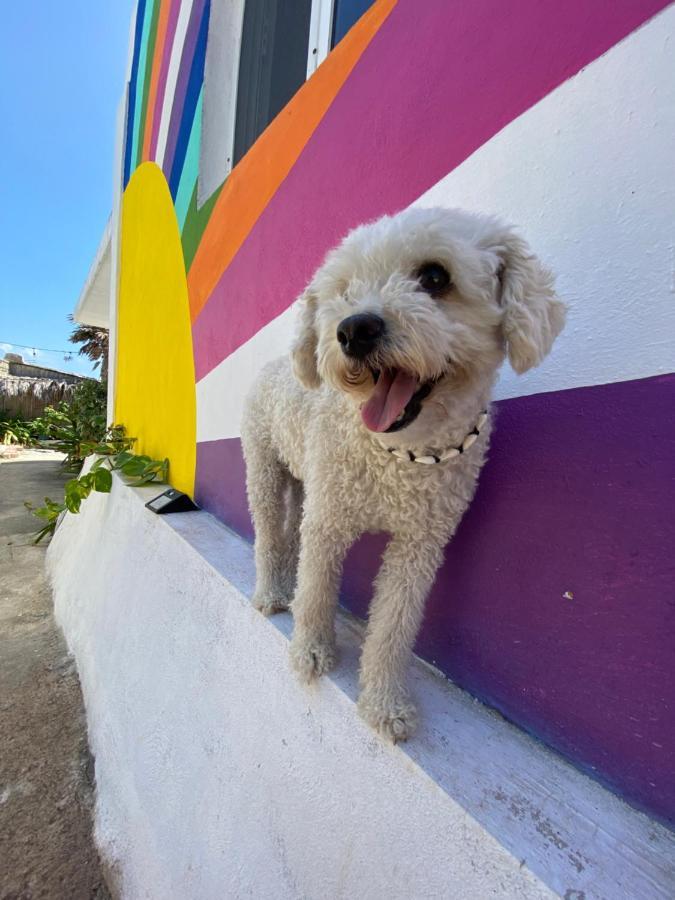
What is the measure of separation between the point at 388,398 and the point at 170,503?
2401 millimetres

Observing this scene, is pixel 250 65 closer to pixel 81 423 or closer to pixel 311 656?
pixel 311 656

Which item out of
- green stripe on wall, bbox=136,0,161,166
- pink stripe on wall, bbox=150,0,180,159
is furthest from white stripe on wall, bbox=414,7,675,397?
green stripe on wall, bbox=136,0,161,166

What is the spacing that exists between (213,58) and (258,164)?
1268 millimetres

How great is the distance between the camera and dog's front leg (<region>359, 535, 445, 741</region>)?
108cm

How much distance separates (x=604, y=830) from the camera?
0.82 meters

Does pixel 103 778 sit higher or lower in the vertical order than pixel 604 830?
lower

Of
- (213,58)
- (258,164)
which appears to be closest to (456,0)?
(258,164)

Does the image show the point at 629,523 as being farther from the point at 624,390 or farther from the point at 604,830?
the point at 604,830

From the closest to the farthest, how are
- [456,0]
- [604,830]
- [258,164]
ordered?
[604,830]
[456,0]
[258,164]

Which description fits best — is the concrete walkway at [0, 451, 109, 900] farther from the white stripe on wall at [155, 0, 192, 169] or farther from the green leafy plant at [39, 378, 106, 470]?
the green leafy plant at [39, 378, 106, 470]

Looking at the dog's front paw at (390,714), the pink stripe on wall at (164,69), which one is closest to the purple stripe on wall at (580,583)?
the dog's front paw at (390,714)

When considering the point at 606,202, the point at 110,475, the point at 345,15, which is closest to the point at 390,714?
the point at 606,202

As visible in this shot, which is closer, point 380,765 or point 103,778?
point 380,765

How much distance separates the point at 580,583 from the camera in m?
0.97
